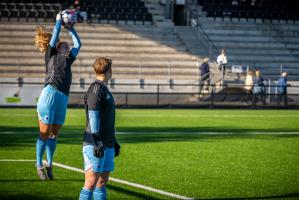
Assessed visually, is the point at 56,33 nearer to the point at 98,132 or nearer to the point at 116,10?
the point at 98,132

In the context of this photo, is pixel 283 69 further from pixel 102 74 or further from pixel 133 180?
pixel 102 74

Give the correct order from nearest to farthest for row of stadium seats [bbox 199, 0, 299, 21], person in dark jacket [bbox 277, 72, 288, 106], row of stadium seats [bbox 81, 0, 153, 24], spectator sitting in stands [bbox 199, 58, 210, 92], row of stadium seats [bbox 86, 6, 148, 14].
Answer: person in dark jacket [bbox 277, 72, 288, 106] < spectator sitting in stands [bbox 199, 58, 210, 92] < row of stadium seats [bbox 81, 0, 153, 24] < row of stadium seats [bbox 86, 6, 148, 14] < row of stadium seats [bbox 199, 0, 299, 21]

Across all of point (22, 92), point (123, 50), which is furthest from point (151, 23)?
point (22, 92)

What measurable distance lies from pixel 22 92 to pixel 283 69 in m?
17.8

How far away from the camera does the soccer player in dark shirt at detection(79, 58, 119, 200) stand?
7219mm

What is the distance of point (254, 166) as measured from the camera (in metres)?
12.6

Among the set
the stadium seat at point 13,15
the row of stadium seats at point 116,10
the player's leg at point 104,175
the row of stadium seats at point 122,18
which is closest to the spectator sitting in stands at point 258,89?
the row of stadium seats at point 122,18

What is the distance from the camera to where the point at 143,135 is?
18969 millimetres

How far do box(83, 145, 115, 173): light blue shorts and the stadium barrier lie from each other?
79.6 feet

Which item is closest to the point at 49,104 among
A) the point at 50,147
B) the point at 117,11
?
the point at 50,147

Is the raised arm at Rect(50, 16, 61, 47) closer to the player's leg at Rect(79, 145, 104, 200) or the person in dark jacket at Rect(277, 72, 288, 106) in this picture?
the player's leg at Rect(79, 145, 104, 200)


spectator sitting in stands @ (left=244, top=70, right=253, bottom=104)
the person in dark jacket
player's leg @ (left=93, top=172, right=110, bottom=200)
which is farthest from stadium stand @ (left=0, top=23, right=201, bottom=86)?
player's leg @ (left=93, top=172, right=110, bottom=200)

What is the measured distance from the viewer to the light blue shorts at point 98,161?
23.8ft

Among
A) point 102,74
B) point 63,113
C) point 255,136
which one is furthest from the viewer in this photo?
point 255,136
